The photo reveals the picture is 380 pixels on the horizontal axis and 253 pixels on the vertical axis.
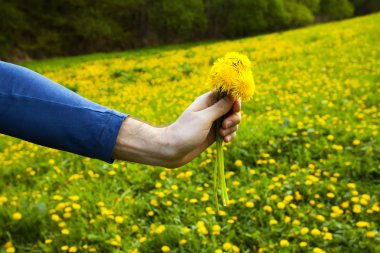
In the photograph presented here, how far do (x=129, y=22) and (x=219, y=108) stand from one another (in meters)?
32.2

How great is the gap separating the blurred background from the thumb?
81.7ft

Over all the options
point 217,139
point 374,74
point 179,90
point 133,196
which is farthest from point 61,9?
point 217,139

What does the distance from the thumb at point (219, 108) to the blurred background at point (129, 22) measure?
24.9 meters

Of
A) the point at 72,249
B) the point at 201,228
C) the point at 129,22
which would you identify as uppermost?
the point at 129,22

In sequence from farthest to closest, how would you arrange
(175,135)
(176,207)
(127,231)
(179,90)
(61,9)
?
1. (61,9)
2. (179,90)
3. (176,207)
4. (127,231)
5. (175,135)

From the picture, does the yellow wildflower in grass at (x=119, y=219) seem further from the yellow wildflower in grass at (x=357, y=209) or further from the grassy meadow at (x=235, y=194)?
the yellow wildflower in grass at (x=357, y=209)

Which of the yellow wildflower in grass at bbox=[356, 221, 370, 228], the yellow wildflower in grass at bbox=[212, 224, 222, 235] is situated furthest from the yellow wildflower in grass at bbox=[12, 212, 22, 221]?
the yellow wildflower in grass at bbox=[356, 221, 370, 228]

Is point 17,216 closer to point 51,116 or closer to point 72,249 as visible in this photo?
point 72,249

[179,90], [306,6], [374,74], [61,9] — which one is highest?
[306,6]

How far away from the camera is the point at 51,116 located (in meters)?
1.09

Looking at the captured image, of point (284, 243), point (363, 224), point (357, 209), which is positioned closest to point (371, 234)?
point (363, 224)

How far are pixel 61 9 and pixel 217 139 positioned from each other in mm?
28099

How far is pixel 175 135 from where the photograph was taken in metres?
1.23

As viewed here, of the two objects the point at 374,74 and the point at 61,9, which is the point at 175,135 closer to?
the point at 374,74
